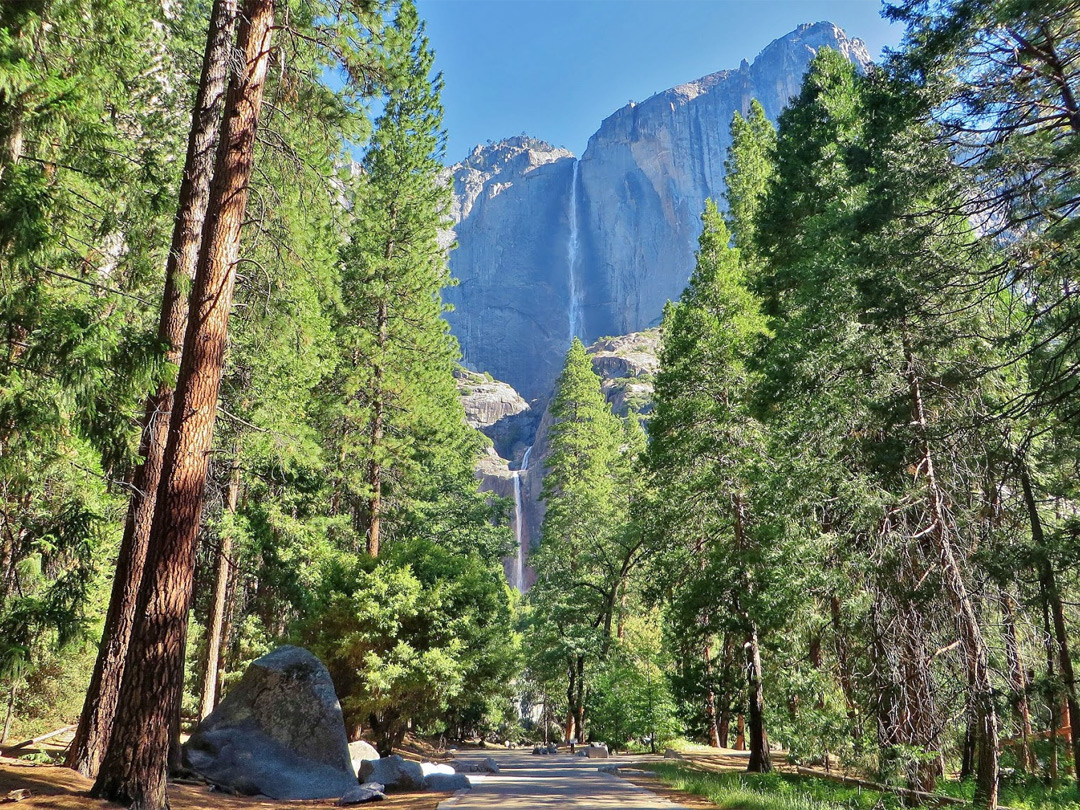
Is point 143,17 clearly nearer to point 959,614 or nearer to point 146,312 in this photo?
point 146,312

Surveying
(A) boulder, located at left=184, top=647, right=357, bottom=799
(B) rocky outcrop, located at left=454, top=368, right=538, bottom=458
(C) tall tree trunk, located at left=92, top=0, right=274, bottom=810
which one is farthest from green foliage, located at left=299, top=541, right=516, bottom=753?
(B) rocky outcrop, located at left=454, top=368, right=538, bottom=458

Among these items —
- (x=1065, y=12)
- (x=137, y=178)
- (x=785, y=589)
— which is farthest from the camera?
(x=785, y=589)

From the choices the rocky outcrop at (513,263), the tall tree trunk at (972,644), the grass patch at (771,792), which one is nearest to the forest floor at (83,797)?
the grass patch at (771,792)

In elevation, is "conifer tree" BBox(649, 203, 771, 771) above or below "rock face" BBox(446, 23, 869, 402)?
below

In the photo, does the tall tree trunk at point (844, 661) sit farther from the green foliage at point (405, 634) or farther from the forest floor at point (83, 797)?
the green foliage at point (405, 634)

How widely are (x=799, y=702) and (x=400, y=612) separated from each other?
865 centimetres

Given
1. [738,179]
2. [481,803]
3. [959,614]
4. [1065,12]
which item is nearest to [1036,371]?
[959,614]

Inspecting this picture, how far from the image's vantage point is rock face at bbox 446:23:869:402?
10775 centimetres

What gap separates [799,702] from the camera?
10500 mm

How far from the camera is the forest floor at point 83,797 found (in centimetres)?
512

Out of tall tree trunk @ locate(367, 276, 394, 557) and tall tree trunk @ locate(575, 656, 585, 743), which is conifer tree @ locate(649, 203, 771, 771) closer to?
tall tree trunk @ locate(367, 276, 394, 557)

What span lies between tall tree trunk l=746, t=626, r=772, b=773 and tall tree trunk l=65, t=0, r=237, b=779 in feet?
31.2

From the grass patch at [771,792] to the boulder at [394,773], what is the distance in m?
3.66

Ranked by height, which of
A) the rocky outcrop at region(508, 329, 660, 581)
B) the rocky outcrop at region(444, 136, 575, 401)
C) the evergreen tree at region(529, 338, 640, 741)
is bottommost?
→ the evergreen tree at region(529, 338, 640, 741)
